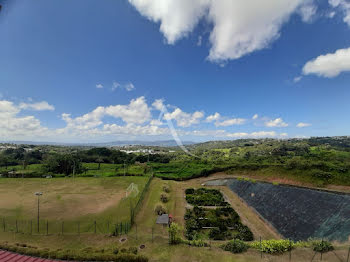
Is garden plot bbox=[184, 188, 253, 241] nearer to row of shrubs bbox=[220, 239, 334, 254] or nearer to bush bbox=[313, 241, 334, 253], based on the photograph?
row of shrubs bbox=[220, 239, 334, 254]

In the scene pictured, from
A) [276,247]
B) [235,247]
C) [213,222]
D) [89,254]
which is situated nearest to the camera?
[89,254]

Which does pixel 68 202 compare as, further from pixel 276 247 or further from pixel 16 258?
pixel 276 247

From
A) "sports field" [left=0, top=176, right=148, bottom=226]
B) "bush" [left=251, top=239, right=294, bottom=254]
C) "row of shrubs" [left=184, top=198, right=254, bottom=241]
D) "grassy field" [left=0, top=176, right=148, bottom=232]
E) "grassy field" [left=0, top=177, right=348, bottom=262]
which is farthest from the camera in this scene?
"sports field" [left=0, top=176, right=148, bottom=226]

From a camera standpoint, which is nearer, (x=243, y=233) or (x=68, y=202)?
(x=243, y=233)

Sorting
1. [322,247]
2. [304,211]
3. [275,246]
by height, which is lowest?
[304,211]

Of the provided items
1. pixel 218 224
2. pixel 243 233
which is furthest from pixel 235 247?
pixel 218 224

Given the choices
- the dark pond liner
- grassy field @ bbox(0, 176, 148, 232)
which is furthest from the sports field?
the dark pond liner

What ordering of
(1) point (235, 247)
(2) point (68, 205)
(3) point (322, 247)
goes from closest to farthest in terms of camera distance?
(3) point (322, 247) → (1) point (235, 247) → (2) point (68, 205)
